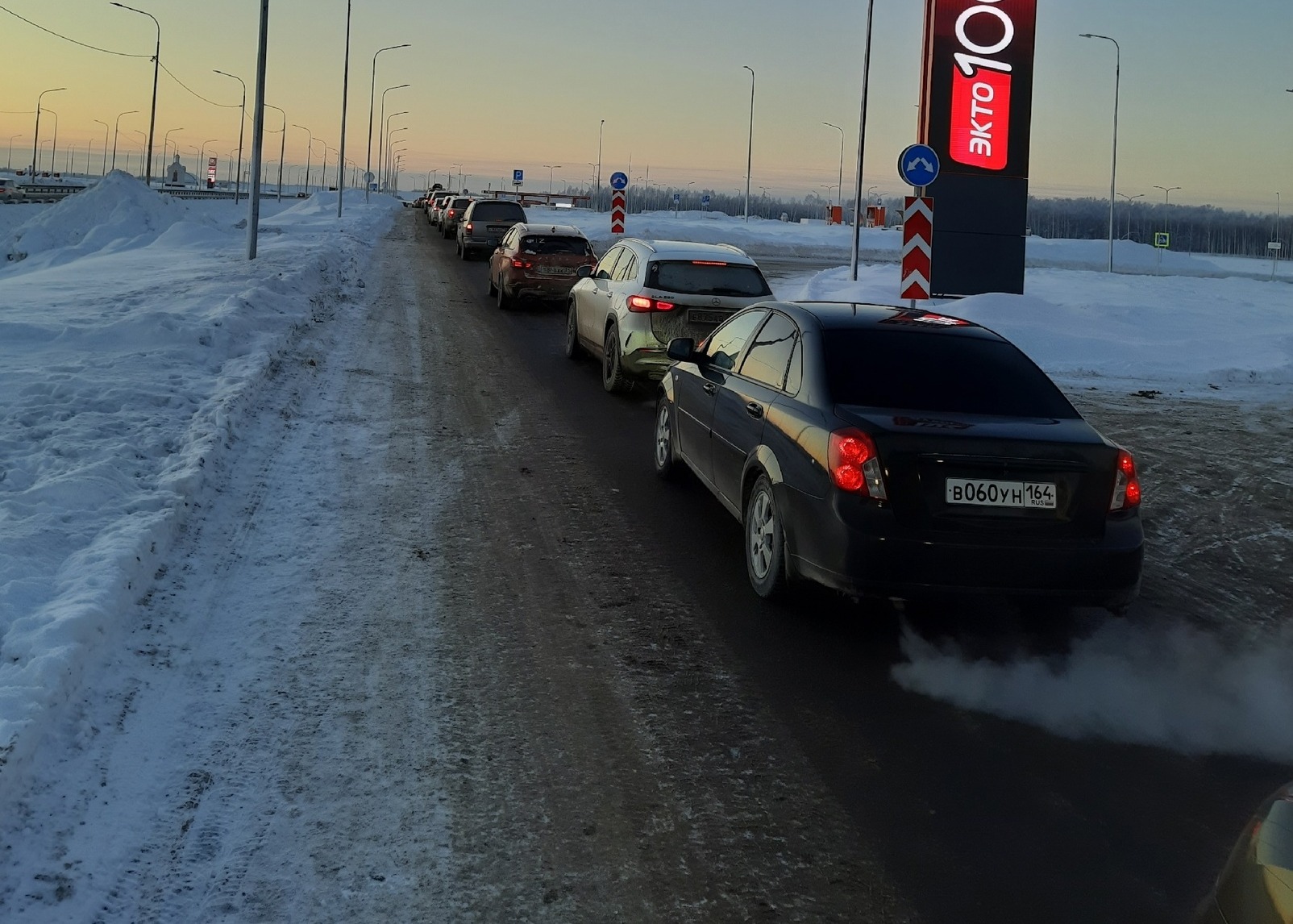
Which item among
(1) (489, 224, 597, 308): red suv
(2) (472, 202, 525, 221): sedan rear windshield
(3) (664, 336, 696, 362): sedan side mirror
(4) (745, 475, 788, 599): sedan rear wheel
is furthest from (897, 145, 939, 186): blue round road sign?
(2) (472, 202, 525, 221): sedan rear windshield

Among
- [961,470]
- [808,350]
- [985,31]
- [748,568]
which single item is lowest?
[748,568]

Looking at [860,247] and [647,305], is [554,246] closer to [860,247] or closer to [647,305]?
[647,305]

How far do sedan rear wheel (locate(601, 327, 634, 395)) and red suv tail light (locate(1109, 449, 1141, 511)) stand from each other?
7.17 meters

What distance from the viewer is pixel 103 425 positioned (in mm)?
8609

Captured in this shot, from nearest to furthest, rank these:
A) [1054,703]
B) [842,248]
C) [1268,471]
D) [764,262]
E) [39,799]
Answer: [39,799] → [1054,703] → [1268,471] → [764,262] → [842,248]

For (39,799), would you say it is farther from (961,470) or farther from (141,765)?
(961,470)

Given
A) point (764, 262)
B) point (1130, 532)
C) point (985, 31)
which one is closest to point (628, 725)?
point (1130, 532)

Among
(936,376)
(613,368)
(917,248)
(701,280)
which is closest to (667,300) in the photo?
(701,280)

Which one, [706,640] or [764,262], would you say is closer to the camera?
[706,640]

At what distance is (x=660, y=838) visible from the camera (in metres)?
3.73

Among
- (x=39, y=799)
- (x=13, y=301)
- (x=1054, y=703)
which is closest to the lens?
(x=39, y=799)

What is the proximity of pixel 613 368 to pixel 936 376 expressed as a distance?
6.68 meters

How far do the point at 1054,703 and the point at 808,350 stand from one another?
89.4 inches

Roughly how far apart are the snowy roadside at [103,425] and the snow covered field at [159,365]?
16 millimetres
